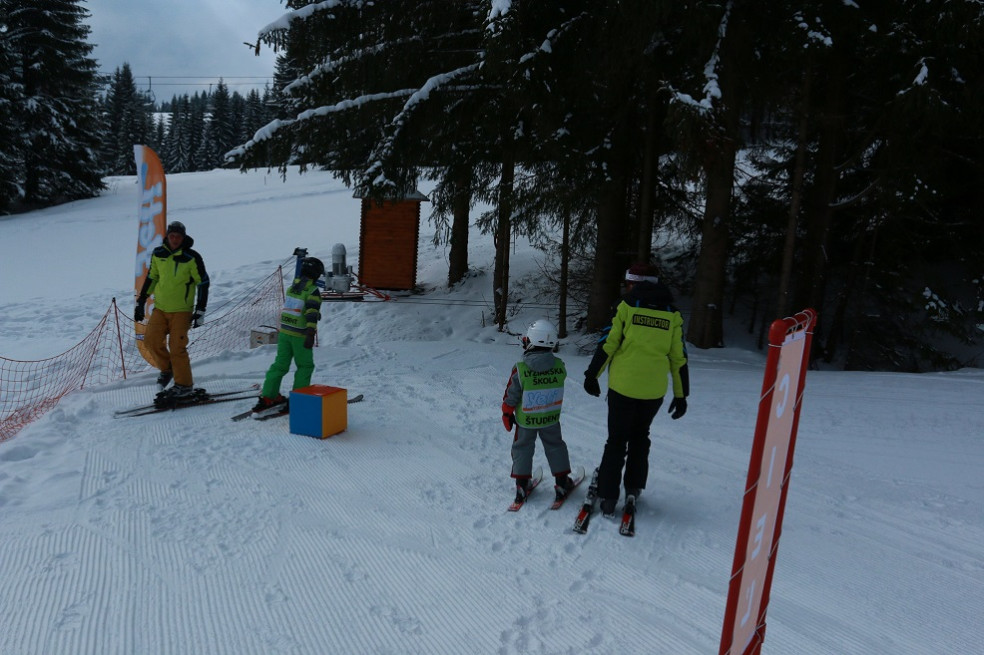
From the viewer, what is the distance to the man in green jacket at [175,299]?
687 centimetres

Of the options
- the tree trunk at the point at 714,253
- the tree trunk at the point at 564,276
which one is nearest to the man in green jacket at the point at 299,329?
the tree trunk at the point at 714,253

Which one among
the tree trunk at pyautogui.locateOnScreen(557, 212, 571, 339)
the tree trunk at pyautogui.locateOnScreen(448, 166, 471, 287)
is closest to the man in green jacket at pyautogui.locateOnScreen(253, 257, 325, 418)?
the tree trunk at pyautogui.locateOnScreen(557, 212, 571, 339)

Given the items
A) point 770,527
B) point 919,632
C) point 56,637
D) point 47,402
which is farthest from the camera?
point 47,402

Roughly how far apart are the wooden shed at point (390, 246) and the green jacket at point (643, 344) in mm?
11746

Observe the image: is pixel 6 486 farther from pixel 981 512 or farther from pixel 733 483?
pixel 981 512

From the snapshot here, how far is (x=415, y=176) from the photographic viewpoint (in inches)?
433

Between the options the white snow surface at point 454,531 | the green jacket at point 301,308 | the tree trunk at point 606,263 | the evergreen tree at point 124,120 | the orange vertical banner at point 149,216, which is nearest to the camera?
the white snow surface at point 454,531

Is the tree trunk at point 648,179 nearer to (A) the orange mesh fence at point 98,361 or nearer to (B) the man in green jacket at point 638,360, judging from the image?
(B) the man in green jacket at point 638,360

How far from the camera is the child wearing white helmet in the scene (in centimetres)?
469

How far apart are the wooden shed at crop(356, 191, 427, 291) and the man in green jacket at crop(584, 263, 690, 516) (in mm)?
11707

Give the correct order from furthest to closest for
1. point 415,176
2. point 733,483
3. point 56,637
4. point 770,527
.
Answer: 1. point 415,176
2. point 733,483
3. point 56,637
4. point 770,527

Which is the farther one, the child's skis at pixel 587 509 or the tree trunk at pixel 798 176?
the tree trunk at pixel 798 176

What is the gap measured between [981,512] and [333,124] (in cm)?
893

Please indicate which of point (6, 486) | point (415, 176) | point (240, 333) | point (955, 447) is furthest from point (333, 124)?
point (955, 447)
